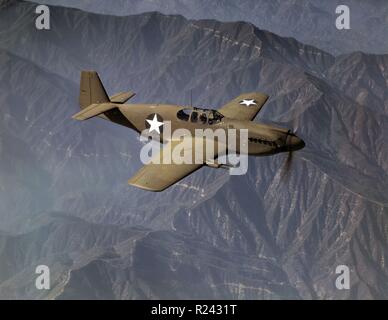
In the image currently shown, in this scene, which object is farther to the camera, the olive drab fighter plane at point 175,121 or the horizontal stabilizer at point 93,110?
the horizontal stabilizer at point 93,110

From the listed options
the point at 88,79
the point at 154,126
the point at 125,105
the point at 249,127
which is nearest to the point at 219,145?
the point at 249,127

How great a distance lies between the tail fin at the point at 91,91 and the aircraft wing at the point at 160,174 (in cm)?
1755

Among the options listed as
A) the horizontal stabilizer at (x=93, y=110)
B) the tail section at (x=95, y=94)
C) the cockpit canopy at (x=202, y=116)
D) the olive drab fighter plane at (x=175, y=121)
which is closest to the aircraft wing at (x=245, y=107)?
the olive drab fighter plane at (x=175, y=121)

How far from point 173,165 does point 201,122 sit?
6959 mm

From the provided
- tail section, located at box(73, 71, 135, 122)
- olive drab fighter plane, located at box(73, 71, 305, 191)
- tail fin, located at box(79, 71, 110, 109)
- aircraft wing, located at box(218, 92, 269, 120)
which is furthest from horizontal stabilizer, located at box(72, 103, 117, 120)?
aircraft wing, located at box(218, 92, 269, 120)

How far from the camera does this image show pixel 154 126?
44.9 meters

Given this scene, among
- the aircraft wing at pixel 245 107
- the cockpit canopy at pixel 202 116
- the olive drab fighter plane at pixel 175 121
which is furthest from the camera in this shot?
the aircraft wing at pixel 245 107

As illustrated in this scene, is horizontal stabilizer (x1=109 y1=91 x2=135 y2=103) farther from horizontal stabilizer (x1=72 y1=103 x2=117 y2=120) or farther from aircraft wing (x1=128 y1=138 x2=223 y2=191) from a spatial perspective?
aircraft wing (x1=128 y1=138 x2=223 y2=191)

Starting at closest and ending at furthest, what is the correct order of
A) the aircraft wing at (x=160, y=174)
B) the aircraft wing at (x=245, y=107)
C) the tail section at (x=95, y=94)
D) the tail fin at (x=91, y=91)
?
the aircraft wing at (x=160, y=174) → the aircraft wing at (x=245, y=107) → the tail section at (x=95, y=94) → the tail fin at (x=91, y=91)

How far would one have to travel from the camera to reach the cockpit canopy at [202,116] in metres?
41.0

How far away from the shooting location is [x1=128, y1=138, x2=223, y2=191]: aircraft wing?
1243 inches
